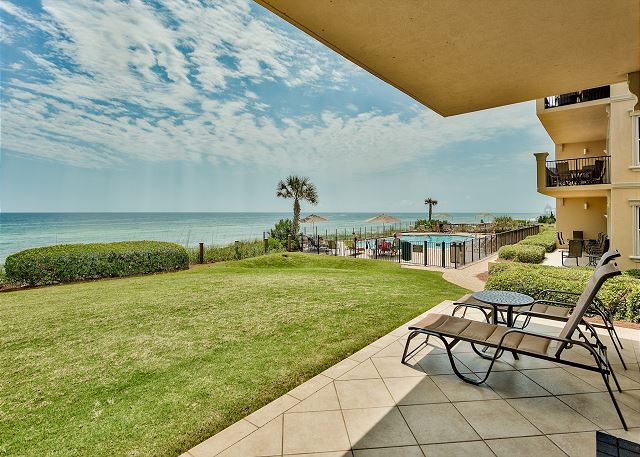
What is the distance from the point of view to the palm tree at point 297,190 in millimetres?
24797

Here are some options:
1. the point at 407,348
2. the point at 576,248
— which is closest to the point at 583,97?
the point at 576,248

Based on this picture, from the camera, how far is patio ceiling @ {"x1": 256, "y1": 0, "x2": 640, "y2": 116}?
6.59ft

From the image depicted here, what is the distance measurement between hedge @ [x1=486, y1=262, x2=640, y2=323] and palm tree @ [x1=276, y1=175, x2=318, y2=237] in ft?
60.4

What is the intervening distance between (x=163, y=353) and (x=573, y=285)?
708cm

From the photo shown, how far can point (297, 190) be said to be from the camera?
2480 centimetres

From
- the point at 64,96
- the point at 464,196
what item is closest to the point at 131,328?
the point at 64,96

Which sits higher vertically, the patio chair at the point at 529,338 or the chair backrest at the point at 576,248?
the chair backrest at the point at 576,248

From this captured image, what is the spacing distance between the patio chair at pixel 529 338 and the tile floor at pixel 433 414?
0.16 metres

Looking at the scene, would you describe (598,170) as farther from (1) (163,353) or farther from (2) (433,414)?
(1) (163,353)

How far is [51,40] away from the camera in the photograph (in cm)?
3125

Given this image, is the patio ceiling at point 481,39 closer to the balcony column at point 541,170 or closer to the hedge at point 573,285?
the hedge at point 573,285

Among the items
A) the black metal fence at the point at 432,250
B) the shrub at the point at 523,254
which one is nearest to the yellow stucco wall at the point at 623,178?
the shrub at the point at 523,254

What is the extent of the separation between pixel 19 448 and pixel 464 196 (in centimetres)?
7226

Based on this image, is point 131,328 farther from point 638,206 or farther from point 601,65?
point 638,206
